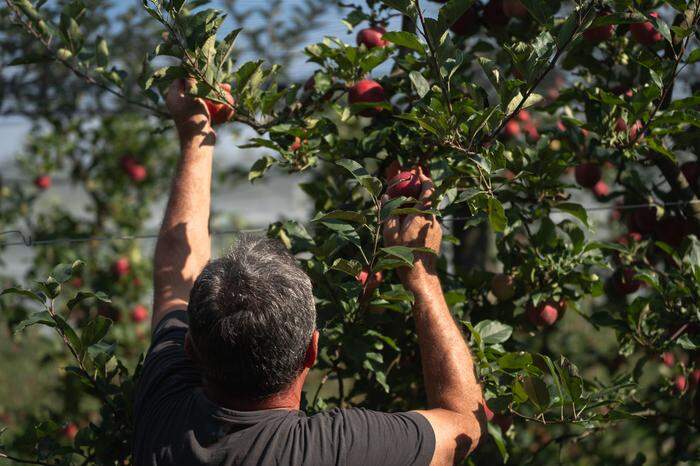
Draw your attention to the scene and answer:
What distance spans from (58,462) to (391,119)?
93cm

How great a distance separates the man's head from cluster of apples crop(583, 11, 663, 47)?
3.06 feet

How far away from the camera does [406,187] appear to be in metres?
1.38

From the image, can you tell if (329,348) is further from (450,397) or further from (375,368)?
(450,397)

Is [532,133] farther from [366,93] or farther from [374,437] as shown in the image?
[374,437]

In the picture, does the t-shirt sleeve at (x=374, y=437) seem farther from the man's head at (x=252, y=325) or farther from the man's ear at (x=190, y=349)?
the man's ear at (x=190, y=349)

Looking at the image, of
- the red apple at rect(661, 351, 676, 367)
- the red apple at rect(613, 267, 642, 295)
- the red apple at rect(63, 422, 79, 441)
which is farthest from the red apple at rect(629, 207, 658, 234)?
the red apple at rect(63, 422, 79, 441)

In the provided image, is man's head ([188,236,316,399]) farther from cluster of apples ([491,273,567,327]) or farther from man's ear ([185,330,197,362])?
cluster of apples ([491,273,567,327])

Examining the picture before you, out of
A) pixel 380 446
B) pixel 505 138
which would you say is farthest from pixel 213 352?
pixel 505 138

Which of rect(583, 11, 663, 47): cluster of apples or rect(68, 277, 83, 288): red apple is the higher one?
rect(583, 11, 663, 47): cluster of apples

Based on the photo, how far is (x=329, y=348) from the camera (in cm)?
155

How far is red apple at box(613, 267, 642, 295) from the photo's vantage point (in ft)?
5.94

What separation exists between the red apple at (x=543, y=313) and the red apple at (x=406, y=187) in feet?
1.40

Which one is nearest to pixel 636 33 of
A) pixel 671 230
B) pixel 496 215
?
pixel 671 230

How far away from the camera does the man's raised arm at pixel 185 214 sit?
1546 mm
